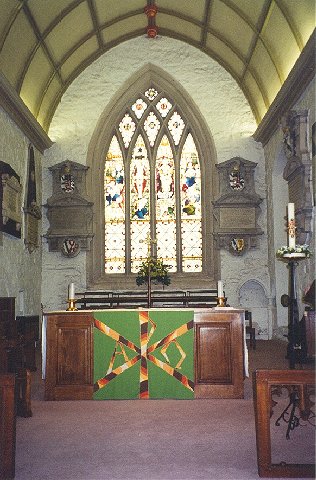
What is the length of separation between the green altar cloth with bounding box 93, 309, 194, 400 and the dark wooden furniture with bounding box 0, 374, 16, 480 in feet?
7.40

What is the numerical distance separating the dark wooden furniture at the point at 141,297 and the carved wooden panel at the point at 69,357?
16.1 feet

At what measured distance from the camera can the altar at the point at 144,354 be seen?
5152 millimetres

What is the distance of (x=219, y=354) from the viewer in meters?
5.18

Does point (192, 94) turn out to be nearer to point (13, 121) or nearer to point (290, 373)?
point (13, 121)

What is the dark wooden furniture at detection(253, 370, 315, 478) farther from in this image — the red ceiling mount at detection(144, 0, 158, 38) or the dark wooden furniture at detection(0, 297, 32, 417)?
the red ceiling mount at detection(144, 0, 158, 38)

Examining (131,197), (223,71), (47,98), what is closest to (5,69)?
(47,98)

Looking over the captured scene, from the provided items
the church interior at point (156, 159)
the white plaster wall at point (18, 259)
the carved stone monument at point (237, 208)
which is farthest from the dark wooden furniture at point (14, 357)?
the carved stone monument at point (237, 208)

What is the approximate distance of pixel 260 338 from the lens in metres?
11.0

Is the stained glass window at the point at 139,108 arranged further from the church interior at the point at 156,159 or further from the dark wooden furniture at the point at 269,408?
the dark wooden furniture at the point at 269,408

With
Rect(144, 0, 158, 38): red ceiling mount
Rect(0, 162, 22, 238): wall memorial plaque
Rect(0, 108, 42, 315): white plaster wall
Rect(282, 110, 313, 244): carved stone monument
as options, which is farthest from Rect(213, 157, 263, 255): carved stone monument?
Rect(0, 162, 22, 238): wall memorial plaque

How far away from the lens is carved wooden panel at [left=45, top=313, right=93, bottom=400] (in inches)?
204

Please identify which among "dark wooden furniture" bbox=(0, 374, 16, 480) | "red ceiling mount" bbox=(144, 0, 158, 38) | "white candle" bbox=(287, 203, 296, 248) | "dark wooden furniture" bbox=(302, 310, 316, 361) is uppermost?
"red ceiling mount" bbox=(144, 0, 158, 38)

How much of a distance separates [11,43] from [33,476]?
7.24m

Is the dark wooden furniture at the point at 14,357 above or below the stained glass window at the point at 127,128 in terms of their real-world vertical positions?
below
